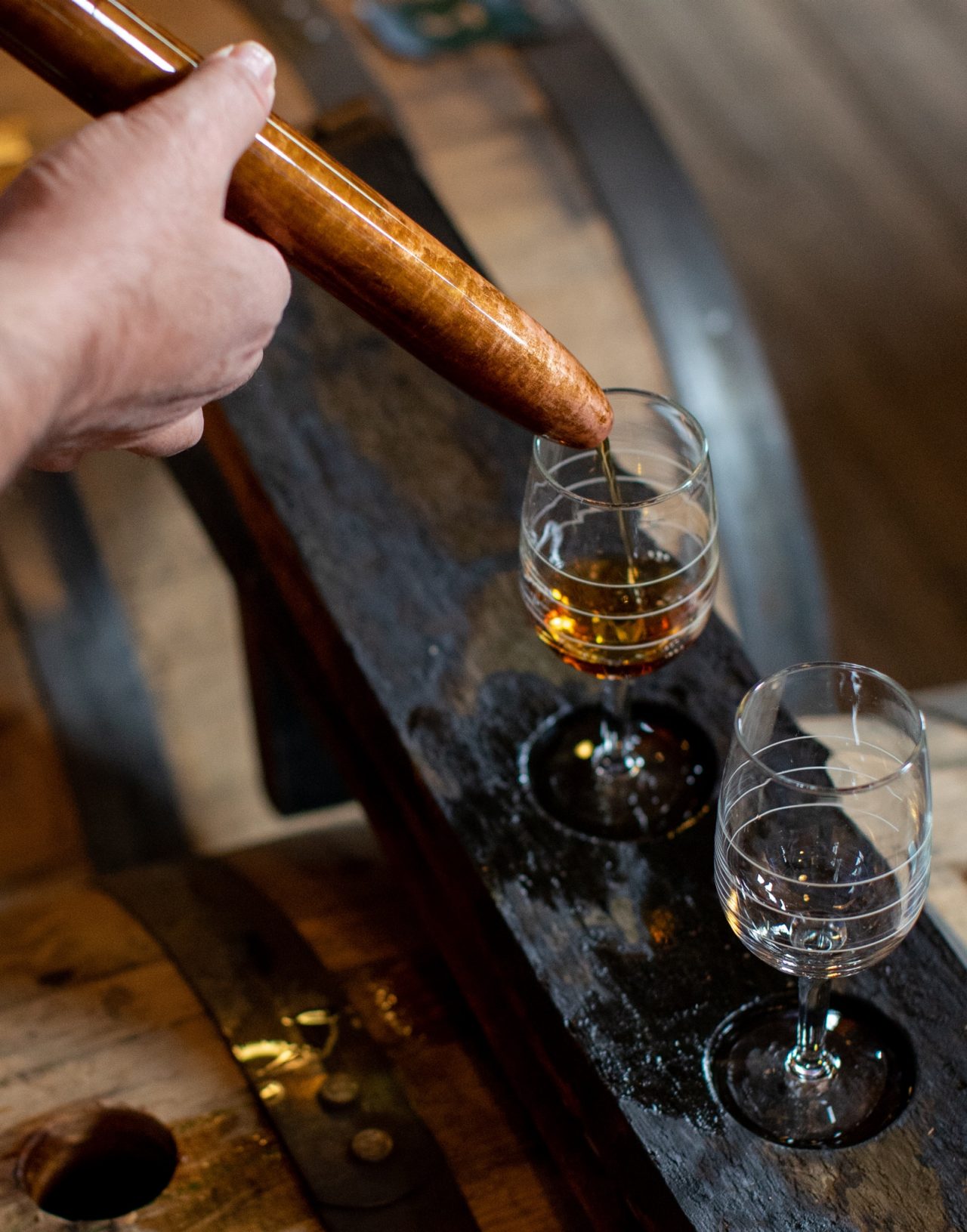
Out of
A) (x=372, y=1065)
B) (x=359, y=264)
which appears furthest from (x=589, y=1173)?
(x=359, y=264)

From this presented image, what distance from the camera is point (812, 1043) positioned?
0.76 metres

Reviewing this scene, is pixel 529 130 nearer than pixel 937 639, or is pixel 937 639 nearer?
pixel 529 130

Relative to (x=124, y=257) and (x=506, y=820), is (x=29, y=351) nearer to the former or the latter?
(x=124, y=257)

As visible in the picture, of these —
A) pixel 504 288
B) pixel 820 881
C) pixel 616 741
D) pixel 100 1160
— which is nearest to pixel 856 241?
pixel 504 288

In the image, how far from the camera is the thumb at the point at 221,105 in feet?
2.03

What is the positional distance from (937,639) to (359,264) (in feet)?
6.46

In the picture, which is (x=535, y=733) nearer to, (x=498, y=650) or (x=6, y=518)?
(x=498, y=650)

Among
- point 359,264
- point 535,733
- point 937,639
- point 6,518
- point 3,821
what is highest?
point 359,264

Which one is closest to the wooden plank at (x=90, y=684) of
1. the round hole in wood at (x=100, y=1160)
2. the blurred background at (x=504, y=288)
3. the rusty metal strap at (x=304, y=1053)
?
the blurred background at (x=504, y=288)

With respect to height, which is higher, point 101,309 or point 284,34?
point 101,309

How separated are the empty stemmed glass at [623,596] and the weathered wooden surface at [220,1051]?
0.17 metres

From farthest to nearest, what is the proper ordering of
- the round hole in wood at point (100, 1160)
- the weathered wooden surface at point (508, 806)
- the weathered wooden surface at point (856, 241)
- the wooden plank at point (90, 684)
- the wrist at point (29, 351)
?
the weathered wooden surface at point (856, 241) < the wooden plank at point (90, 684) < the round hole in wood at point (100, 1160) < the weathered wooden surface at point (508, 806) < the wrist at point (29, 351)

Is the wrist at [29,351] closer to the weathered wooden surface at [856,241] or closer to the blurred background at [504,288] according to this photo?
the blurred background at [504,288]

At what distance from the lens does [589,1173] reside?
795 millimetres
